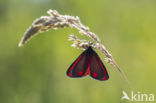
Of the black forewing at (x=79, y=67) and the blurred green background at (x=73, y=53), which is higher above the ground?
the blurred green background at (x=73, y=53)

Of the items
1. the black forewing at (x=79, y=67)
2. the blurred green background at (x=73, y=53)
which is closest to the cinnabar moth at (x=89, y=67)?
the black forewing at (x=79, y=67)

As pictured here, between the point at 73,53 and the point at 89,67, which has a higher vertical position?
the point at 73,53

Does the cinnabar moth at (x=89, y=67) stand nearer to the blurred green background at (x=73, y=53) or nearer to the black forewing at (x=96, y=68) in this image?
the black forewing at (x=96, y=68)

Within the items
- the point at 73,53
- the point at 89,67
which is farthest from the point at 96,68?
the point at 73,53

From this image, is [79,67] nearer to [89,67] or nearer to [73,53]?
[89,67]

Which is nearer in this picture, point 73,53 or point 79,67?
point 79,67

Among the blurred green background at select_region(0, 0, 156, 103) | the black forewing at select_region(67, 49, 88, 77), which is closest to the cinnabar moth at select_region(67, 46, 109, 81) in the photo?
the black forewing at select_region(67, 49, 88, 77)

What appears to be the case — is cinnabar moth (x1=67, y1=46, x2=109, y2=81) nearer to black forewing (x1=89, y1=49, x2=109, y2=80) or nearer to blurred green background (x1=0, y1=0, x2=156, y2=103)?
black forewing (x1=89, y1=49, x2=109, y2=80)
